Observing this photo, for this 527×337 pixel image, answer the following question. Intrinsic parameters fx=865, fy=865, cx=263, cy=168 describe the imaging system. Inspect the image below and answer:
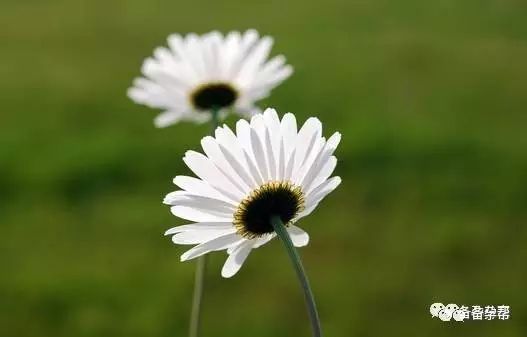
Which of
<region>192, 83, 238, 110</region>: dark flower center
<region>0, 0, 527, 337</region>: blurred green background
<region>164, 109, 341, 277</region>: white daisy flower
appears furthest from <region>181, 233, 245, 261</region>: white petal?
<region>0, 0, 527, 337</region>: blurred green background

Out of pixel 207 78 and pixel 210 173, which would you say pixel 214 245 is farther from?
pixel 207 78

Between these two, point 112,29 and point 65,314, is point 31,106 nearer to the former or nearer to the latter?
point 112,29

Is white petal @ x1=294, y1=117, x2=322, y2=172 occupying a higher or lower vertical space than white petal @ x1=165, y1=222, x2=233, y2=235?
higher

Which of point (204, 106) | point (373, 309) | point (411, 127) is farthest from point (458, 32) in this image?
point (204, 106)

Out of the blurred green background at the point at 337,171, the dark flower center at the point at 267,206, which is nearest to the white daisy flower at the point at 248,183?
the dark flower center at the point at 267,206

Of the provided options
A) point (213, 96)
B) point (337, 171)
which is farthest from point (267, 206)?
point (337, 171)

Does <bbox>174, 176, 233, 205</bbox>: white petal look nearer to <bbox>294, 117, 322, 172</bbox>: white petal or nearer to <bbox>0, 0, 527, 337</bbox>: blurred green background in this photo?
<bbox>294, 117, 322, 172</bbox>: white petal

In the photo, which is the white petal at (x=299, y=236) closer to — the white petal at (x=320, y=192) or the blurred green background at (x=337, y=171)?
the white petal at (x=320, y=192)
